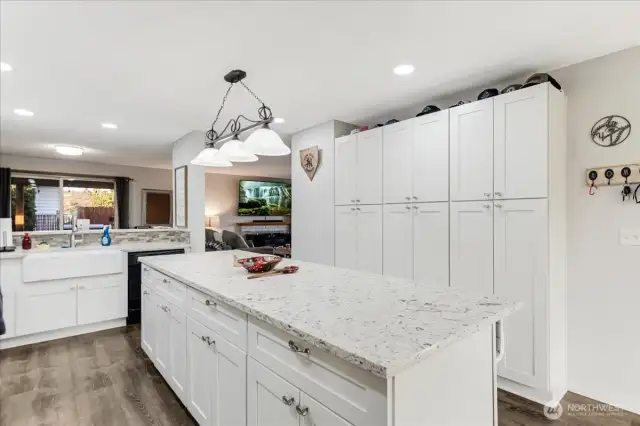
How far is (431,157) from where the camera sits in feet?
9.39

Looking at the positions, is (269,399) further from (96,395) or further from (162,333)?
(96,395)

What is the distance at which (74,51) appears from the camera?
2.14m

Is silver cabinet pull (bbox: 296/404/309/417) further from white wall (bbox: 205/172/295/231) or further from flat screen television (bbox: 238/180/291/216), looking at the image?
flat screen television (bbox: 238/180/291/216)

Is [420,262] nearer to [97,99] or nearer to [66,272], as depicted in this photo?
[97,99]

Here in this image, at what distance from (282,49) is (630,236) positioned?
8.15ft

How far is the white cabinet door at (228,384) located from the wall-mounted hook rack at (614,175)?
2428 mm

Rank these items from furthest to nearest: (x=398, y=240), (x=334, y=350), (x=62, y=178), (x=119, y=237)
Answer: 1. (x=62, y=178)
2. (x=119, y=237)
3. (x=398, y=240)
4. (x=334, y=350)

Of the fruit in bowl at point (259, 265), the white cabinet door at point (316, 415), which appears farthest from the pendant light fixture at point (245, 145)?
the white cabinet door at point (316, 415)

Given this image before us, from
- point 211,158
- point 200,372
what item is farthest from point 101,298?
point 200,372

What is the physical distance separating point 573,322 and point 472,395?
170 centimetres

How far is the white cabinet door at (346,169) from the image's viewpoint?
356cm

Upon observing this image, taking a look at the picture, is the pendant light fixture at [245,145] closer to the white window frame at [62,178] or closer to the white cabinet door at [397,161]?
the white cabinet door at [397,161]

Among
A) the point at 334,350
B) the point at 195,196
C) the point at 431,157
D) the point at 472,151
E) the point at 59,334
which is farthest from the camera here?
the point at 195,196

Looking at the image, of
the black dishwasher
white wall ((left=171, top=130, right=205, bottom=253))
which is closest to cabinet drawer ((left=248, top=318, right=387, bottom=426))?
the black dishwasher
